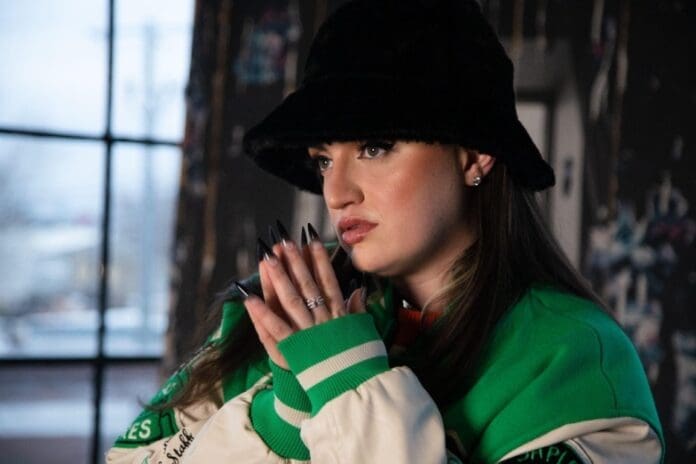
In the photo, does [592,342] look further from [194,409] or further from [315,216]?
[315,216]

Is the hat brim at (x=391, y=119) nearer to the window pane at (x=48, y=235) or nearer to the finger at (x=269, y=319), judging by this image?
the finger at (x=269, y=319)

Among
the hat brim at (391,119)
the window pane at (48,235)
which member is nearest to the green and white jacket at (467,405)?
the hat brim at (391,119)

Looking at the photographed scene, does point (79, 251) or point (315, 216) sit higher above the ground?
point (315, 216)

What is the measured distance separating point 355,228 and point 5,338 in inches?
170

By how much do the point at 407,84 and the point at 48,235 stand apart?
3150mm

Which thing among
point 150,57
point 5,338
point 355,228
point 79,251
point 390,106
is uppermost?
point 150,57

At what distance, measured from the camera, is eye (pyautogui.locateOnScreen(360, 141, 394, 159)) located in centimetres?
97

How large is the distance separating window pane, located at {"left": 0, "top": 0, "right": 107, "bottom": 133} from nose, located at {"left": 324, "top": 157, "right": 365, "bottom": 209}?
5.05 ft

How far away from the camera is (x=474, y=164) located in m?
1.03

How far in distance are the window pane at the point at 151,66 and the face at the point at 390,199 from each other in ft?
4.60

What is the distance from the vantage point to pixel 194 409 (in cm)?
112

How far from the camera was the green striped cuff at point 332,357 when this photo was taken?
79 centimetres

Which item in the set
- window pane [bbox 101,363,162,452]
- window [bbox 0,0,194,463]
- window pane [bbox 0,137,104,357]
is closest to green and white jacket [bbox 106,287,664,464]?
window [bbox 0,0,194,463]

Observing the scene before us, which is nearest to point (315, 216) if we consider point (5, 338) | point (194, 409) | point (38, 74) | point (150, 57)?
point (150, 57)
